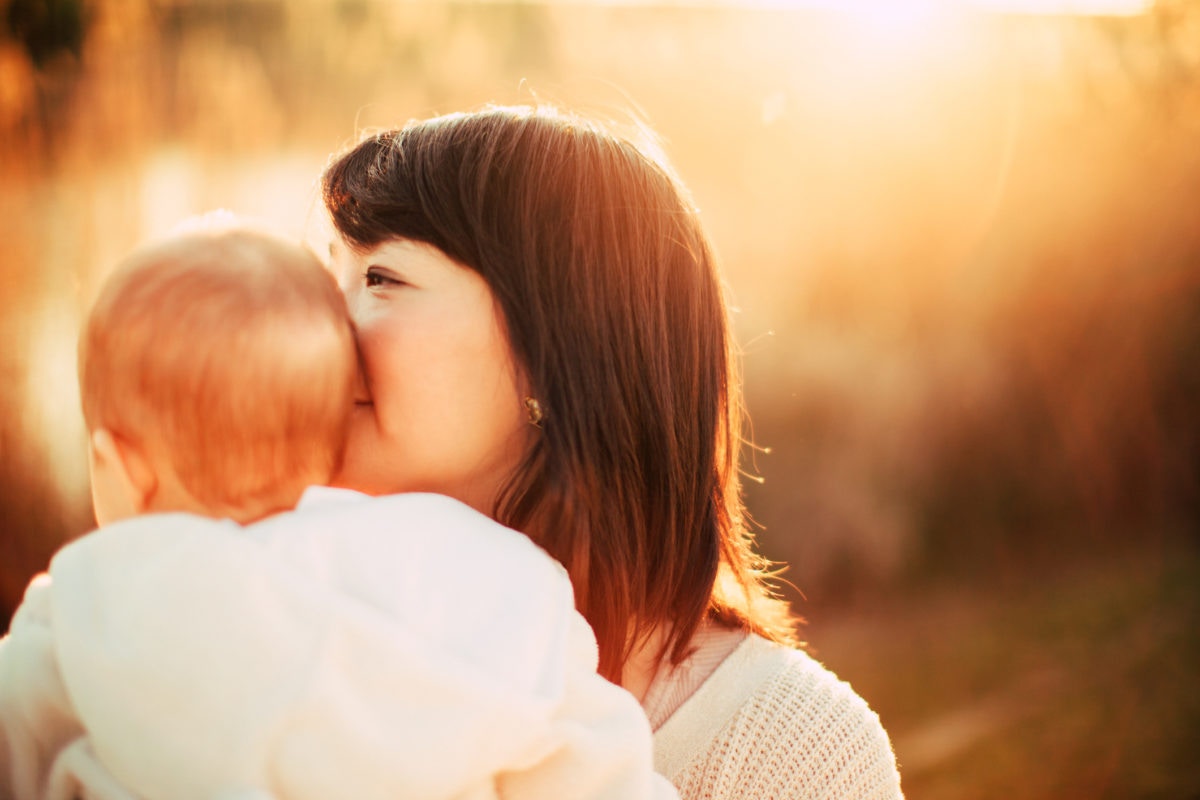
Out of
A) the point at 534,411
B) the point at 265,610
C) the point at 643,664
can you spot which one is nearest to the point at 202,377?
the point at 265,610

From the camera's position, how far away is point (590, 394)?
130cm

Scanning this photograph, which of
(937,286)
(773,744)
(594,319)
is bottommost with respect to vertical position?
(773,744)

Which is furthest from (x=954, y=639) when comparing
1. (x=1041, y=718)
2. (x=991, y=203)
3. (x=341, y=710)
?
(x=341, y=710)

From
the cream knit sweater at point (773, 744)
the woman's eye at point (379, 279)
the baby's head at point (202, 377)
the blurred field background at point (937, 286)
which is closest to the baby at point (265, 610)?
the baby's head at point (202, 377)

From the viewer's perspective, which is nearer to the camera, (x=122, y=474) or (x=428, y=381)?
(x=122, y=474)

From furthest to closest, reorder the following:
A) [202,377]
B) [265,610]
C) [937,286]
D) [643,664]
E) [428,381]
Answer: [937,286], [643,664], [428,381], [202,377], [265,610]

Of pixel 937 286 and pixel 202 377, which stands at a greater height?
pixel 202 377

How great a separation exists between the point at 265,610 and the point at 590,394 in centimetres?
56

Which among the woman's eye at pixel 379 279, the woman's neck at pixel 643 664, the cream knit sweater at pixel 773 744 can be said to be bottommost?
the cream knit sweater at pixel 773 744

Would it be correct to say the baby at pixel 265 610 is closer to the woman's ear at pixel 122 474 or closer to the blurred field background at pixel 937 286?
the woman's ear at pixel 122 474

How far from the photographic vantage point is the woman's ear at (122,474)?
101 cm

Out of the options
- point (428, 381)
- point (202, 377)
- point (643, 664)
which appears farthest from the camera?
point (643, 664)

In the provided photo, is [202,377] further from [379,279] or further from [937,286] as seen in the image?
[937,286]

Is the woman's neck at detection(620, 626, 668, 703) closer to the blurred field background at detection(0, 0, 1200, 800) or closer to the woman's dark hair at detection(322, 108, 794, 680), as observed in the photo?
the woman's dark hair at detection(322, 108, 794, 680)
